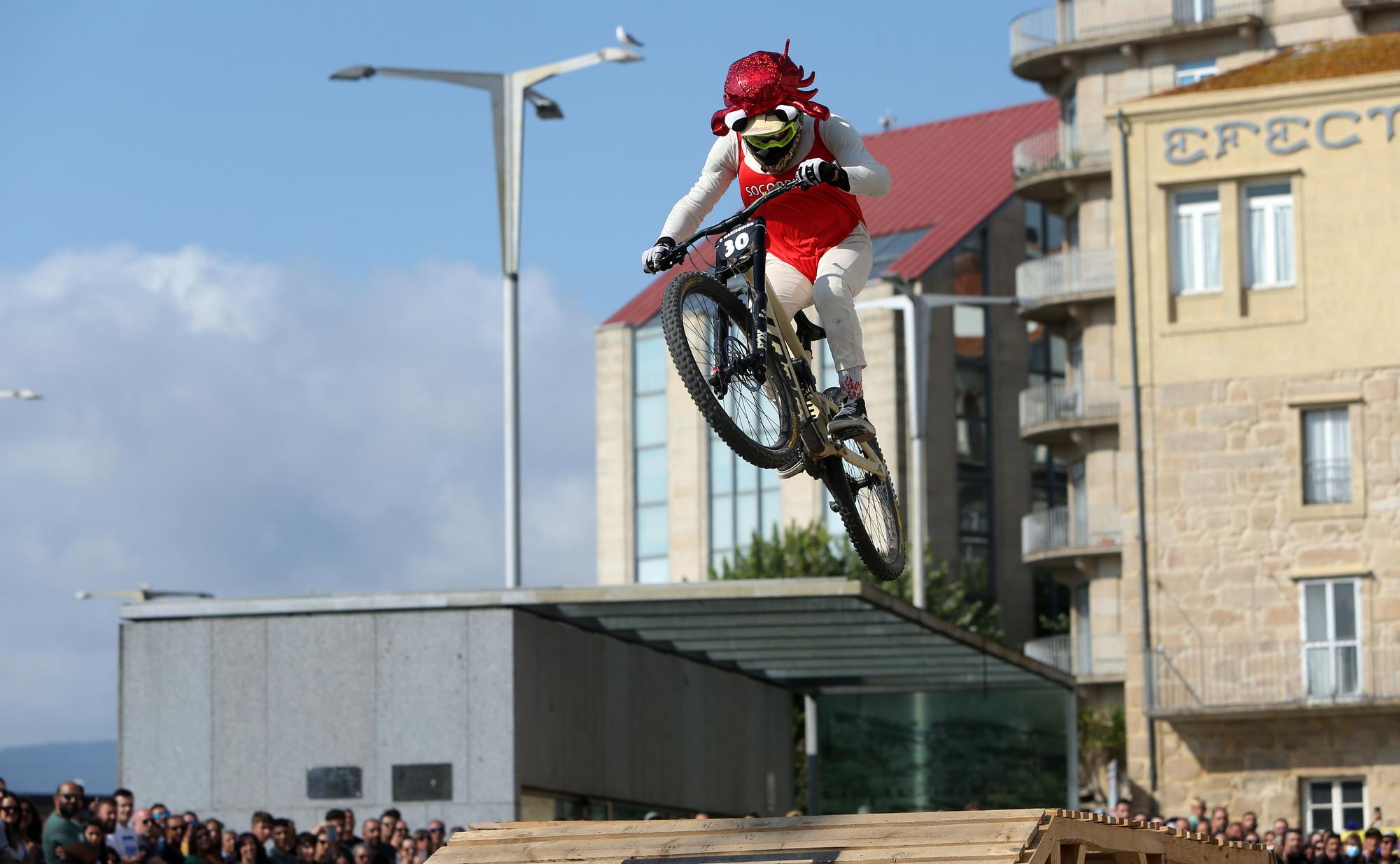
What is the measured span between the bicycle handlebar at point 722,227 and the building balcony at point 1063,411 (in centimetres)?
4797

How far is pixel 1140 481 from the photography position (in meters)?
49.1

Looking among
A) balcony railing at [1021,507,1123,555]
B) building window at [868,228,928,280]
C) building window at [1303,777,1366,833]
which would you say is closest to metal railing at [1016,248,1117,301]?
balcony railing at [1021,507,1123,555]

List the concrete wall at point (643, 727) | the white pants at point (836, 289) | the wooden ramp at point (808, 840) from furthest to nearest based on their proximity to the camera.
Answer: the concrete wall at point (643, 727), the wooden ramp at point (808, 840), the white pants at point (836, 289)

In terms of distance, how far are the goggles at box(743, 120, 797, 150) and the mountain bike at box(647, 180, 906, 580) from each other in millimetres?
233

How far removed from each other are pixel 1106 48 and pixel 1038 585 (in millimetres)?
22747

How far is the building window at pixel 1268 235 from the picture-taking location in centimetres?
4788

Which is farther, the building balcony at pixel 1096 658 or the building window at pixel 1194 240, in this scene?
the building balcony at pixel 1096 658

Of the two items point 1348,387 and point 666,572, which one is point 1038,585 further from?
point 1348,387

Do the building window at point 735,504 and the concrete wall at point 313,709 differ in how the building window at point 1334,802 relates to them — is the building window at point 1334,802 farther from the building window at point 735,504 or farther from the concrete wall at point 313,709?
the building window at point 735,504

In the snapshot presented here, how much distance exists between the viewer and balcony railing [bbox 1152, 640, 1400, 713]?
46.6 metres

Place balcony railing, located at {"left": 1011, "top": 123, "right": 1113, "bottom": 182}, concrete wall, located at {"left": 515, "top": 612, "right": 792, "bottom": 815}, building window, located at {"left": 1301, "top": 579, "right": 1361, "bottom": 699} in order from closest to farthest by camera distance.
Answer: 1. concrete wall, located at {"left": 515, "top": 612, "right": 792, "bottom": 815}
2. building window, located at {"left": 1301, "top": 579, "right": 1361, "bottom": 699}
3. balcony railing, located at {"left": 1011, "top": 123, "right": 1113, "bottom": 182}

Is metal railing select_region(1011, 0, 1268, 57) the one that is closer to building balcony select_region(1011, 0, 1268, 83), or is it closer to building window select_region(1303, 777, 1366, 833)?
building balcony select_region(1011, 0, 1268, 83)

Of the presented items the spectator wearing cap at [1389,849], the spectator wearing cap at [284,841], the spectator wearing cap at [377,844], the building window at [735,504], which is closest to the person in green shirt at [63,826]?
the spectator wearing cap at [284,841]

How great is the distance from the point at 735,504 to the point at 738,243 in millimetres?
70089
